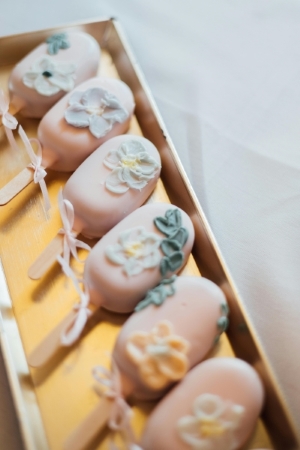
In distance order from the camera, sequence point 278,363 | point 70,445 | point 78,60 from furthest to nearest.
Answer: point 78,60, point 278,363, point 70,445

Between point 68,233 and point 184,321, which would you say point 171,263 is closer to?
point 184,321

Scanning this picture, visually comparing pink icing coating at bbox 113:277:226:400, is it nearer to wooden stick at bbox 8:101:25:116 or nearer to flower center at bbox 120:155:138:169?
flower center at bbox 120:155:138:169

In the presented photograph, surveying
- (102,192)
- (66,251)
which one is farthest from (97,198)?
(66,251)

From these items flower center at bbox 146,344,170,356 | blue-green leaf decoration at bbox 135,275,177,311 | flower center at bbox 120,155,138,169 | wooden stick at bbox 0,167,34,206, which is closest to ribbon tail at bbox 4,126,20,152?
wooden stick at bbox 0,167,34,206

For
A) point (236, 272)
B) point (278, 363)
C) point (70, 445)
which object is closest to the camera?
point (70, 445)

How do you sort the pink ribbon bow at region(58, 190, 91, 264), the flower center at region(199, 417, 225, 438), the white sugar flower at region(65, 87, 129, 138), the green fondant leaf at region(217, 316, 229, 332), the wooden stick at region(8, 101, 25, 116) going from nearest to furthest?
the flower center at region(199, 417, 225, 438) → the green fondant leaf at region(217, 316, 229, 332) → the pink ribbon bow at region(58, 190, 91, 264) → the white sugar flower at region(65, 87, 129, 138) → the wooden stick at region(8, 101, 25, 116)

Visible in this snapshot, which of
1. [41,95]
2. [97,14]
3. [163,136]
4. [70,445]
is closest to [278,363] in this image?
[70,445]

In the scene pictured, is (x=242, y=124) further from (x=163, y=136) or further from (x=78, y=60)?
(x=78, y=60)
